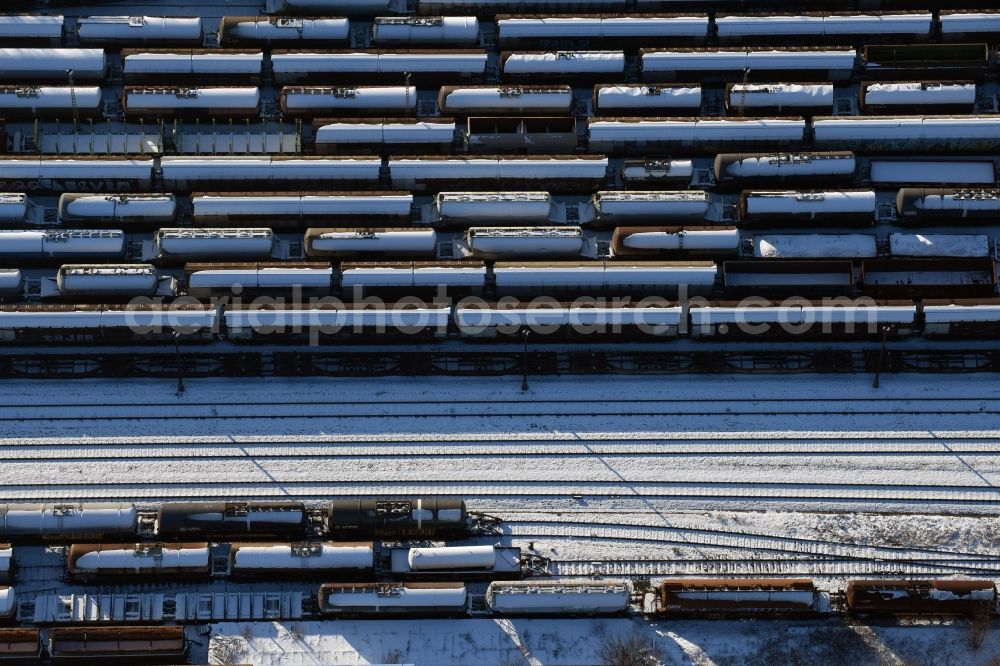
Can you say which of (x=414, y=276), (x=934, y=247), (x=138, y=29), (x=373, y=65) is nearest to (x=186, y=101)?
(x=138, y=29)

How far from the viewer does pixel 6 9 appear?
155250mm

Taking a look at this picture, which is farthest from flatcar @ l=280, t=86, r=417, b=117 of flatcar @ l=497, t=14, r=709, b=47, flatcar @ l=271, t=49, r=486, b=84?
flatcar @ l=497, t=14, r=709, b=47

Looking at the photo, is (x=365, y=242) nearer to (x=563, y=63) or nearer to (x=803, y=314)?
(x=563, y=63)

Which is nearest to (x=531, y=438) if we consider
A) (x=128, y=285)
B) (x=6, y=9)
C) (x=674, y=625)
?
(x=674, y=625)

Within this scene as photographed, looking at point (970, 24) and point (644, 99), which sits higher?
point (970, 24)

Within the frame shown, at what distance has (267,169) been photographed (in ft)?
482

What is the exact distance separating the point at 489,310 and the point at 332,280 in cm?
1499

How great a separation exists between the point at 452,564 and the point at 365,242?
31.4 m

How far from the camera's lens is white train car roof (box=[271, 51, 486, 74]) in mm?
151750

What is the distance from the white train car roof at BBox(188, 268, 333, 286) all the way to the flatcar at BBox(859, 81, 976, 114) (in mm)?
55454

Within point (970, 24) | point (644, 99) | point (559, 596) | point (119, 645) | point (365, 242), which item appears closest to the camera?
point (119, 645)

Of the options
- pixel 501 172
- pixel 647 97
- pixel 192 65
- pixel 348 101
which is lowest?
pixel 501 172

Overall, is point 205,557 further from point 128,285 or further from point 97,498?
point 128,285

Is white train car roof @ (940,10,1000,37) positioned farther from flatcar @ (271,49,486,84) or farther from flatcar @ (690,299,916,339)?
flatcar @ (271,49,486,84)
